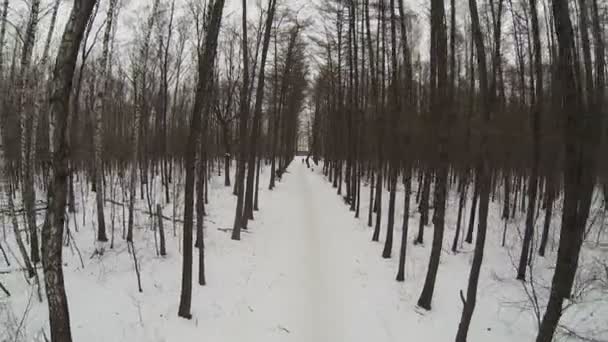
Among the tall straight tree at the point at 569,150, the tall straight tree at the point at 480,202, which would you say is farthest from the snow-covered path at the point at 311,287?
the tall straight tree at the point at 569,150

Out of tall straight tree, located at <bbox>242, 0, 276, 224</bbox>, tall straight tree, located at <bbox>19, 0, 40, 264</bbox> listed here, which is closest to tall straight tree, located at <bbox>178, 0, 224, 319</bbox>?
tall straight tree, located at <bbox>19, 0, 40, 264</bbox>

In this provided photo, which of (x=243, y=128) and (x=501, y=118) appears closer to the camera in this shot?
(x=243, y=128)

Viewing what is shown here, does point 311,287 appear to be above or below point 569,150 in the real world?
below

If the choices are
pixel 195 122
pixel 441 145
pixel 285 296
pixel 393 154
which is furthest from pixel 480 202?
pixel 195 122

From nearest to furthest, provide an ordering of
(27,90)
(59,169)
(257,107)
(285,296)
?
(59,169), (285,296), (27,90), (257,107)

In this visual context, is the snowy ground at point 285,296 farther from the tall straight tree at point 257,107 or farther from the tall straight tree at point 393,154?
the tall straight tree at point 257,107

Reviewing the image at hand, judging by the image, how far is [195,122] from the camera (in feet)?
19.3

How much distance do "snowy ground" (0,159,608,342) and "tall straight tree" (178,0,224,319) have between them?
66 centimetres

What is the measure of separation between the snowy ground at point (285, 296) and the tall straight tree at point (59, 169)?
1.91 m

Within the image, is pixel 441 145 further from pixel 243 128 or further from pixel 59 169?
pixel 243 128

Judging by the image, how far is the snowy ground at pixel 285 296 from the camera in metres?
5.73

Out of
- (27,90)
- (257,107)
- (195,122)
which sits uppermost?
(257,107)

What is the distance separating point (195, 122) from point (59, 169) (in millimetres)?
2569

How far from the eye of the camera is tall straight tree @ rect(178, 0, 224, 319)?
19.1 feet
